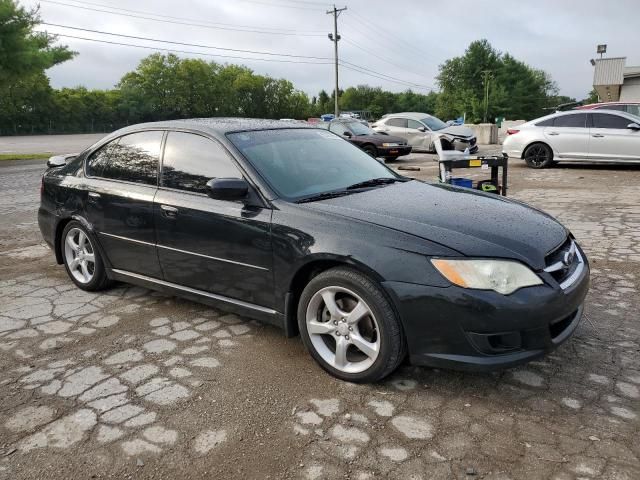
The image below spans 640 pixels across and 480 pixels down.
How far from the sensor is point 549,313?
2762mm

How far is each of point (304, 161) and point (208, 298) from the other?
3.93ft

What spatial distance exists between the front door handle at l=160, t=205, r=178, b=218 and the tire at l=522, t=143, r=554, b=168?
1153 cm

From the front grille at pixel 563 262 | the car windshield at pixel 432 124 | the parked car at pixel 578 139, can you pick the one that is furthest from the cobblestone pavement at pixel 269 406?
the car windshield at pixel 432 124

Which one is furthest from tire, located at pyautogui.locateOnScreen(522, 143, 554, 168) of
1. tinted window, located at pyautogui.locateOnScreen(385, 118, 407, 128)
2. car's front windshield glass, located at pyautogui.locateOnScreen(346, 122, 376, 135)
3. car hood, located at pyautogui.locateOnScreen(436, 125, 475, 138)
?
tinted window, located at pyautogui.locateOnScreen(385, 118, 407, 128)

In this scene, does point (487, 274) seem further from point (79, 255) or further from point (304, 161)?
point (79, 255)

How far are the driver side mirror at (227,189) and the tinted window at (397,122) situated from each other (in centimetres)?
1734

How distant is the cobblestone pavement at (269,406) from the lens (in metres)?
2.40

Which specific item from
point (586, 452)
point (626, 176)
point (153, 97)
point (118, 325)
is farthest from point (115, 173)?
point (153, 97)

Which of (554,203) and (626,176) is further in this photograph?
(626,176)

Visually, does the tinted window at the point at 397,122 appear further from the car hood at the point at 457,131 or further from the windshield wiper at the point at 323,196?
the windshield wiper at the point at 323,196

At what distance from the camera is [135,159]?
4301mm

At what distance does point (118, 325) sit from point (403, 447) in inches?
96.9

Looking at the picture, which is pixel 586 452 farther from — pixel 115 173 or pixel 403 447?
pixel 115 173

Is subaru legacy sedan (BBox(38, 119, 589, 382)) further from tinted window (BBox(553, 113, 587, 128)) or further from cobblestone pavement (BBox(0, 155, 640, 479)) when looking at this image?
tinted window (BBox(553, 113, 587, 128))
